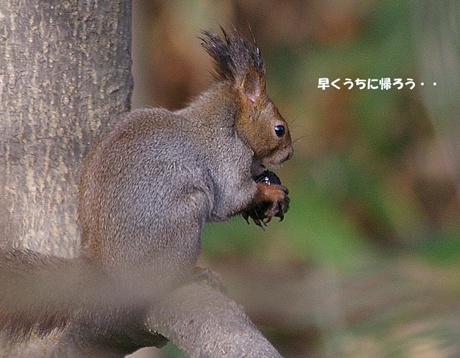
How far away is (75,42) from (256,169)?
2.44 ft

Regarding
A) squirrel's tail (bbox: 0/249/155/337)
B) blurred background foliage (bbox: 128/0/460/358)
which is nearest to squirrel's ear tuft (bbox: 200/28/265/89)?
squirrel's tail (bbox: 0/249/155/337)

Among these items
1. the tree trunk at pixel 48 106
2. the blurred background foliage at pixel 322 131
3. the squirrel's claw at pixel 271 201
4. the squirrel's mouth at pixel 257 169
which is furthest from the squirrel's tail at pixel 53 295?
the blurred background foliage at pixel 322 131

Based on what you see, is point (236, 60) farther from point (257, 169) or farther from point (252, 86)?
point (257, 169)

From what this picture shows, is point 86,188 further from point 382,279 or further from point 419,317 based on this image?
point 419,317

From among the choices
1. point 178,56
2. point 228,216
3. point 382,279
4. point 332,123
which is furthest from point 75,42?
point 332,123

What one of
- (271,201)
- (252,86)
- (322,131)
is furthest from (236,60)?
(322,131)

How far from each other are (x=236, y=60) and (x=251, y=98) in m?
0.14

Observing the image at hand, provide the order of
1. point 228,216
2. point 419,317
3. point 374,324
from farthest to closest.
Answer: point 228,216 → point 374,324 → point 419,317

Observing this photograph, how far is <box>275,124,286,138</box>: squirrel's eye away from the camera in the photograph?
207cm

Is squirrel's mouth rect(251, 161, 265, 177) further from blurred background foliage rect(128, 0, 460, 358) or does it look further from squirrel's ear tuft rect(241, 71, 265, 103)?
blurred background foliage rect(128, 0, 460, 358)

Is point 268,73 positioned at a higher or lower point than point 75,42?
higher

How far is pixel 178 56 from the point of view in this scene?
3.46 m

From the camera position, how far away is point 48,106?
1612 mm

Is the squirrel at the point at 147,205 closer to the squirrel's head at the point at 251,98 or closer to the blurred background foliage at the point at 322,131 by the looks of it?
the squirrel's head at the point at 251,98
